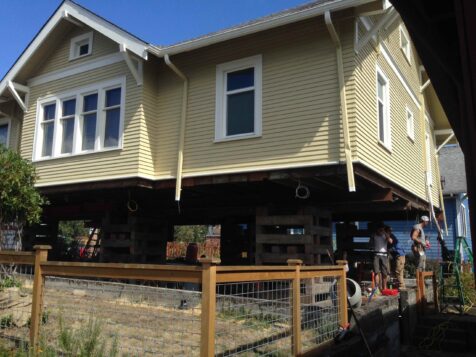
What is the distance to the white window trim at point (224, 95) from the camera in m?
10.2

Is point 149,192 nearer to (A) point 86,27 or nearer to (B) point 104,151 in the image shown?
(B) point 104,151

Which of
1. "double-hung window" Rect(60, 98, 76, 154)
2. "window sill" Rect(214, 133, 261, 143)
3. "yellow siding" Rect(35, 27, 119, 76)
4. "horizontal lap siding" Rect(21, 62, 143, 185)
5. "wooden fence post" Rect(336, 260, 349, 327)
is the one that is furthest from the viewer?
"double-hung window" Rect(60, 98, 76, 154)

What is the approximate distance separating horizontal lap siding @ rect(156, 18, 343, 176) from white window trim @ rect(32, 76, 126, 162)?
135 cm

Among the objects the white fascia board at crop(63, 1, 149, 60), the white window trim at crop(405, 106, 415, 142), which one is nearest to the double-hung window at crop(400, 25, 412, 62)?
the white window trim at crop(405, 106, 415, 142)

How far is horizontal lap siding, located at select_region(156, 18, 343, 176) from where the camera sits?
9.44 metres

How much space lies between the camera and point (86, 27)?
499 inches

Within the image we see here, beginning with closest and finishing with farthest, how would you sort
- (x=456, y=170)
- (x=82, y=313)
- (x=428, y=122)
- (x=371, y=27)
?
(x=82, y=313) < (x=371, y=27) < (x=428, y=122) < (x=456, y=170)

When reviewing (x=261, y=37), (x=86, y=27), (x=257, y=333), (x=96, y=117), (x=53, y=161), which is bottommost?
(x=257, y=333)

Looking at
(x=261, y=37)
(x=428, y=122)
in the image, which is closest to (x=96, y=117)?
(x=261, y=37)

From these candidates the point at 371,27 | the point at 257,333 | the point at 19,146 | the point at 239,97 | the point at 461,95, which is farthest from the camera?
the point at 19,146

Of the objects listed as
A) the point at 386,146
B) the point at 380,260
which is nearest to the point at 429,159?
the point at 386,146

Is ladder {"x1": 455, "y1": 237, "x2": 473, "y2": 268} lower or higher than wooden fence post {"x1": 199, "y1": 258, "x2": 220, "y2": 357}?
higher

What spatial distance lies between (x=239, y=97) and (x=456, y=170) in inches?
691

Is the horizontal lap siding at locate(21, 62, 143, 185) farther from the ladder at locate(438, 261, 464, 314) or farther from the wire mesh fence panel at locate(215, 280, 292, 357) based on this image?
the ladder at locate(438, 261, 464, 314)
